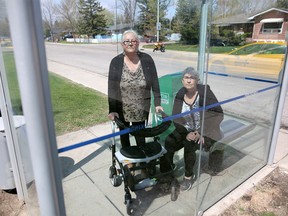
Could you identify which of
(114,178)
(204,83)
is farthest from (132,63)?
(114,178)

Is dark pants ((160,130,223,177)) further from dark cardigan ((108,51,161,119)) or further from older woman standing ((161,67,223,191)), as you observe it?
dark cardigan ((108,51,161,119))

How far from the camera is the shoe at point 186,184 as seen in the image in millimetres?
2656

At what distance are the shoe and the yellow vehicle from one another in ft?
4.43

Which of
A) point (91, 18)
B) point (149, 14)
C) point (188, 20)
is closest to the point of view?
point (91, 18)

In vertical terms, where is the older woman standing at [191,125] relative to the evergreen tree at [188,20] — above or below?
below

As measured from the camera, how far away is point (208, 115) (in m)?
2.43

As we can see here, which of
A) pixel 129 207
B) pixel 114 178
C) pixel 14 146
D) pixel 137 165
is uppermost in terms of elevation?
pixel 14 146

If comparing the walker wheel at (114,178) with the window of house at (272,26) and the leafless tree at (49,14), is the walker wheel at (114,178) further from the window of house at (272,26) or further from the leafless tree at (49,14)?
the window of house at (272,26)

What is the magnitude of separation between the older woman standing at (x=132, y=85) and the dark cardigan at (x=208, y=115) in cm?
21

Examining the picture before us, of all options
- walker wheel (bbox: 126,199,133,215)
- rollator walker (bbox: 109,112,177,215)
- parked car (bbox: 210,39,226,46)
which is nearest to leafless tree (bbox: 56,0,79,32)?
rollator walker (bbox: 109,112,177,215)

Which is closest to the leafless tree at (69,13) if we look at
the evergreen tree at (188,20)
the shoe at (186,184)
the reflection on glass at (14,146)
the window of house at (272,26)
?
the reflection on glass at (14,146)

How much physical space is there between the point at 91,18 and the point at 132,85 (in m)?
0.81

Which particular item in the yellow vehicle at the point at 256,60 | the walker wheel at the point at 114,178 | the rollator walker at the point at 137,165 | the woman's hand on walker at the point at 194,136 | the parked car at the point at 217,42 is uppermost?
the parked car at the point at 217,42

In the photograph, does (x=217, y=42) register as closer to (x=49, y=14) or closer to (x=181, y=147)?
(x=181, y=147)
